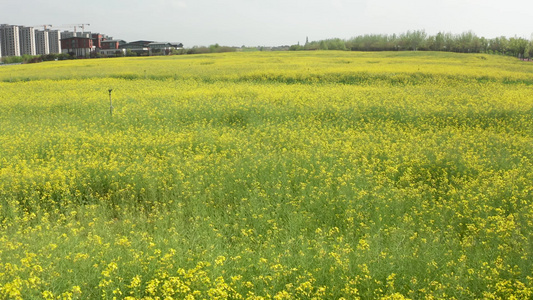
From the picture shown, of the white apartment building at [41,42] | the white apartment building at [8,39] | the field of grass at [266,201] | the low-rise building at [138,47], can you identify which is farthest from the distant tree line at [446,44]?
the white apartment building at [41,42]

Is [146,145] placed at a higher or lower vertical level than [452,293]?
higher

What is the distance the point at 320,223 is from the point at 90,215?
3718 mm

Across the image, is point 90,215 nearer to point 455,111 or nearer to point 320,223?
point 320,223

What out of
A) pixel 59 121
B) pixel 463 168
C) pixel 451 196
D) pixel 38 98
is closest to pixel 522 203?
pixel 451 196

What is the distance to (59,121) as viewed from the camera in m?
12.6

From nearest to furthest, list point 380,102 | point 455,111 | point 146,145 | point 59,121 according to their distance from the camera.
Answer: point 146,145 → point 59,121 → point 455,111 → point 380,102

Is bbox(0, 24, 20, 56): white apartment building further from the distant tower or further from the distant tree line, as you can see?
the distant tree line

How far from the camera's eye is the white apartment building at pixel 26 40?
141m

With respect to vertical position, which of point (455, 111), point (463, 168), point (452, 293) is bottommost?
point (452, 293)

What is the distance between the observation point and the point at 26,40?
142 m

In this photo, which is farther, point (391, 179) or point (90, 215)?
point (391, 179)

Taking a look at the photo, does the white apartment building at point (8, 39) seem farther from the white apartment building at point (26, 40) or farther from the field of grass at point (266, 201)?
the field of grass at point (266, 201)

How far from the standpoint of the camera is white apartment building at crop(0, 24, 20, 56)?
5212 inches

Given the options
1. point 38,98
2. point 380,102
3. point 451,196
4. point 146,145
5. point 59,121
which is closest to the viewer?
point 451,196
